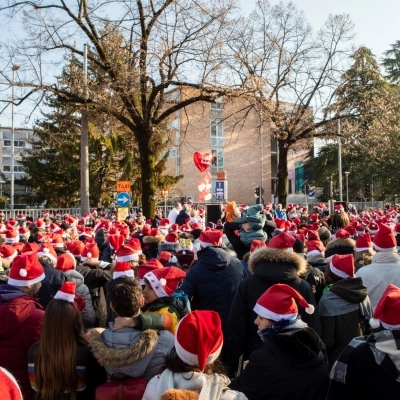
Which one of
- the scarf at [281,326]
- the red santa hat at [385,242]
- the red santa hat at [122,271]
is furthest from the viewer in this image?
the red santa hat at [385,242]

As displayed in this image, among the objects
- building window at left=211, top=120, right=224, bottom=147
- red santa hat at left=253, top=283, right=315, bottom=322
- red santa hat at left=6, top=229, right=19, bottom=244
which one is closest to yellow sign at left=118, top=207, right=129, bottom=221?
red santa hat at left=6, top=229, right=19, bottom=244

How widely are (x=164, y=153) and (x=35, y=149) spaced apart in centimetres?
1009

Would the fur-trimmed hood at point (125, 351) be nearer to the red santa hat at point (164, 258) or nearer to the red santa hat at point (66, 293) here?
the red santa hat at point (66, 293)

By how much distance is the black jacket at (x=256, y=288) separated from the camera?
14.6 ft

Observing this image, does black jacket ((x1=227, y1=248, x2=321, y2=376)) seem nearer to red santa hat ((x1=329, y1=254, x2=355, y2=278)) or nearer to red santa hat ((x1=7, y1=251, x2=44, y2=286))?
red santa hat ((x1=329, y1=254, x2=355, y2=278))

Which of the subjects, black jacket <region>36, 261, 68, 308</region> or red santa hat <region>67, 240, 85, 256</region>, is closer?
black jacket <region>36, 261, 68, 308</region>

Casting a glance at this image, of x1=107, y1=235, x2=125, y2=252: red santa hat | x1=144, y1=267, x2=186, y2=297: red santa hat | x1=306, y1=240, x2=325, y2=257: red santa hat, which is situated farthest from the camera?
x1=107, y1=235, x2=125, y2=252: red santa hat

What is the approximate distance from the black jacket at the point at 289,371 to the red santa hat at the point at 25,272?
2246 mm

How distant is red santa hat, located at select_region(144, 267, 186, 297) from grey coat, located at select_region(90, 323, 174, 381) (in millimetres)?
779

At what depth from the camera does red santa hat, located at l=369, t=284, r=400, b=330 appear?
9.51ft

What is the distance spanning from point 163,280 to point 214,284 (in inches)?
49.0

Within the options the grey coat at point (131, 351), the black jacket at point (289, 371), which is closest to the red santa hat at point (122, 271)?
the grey coat at point (131, 351)

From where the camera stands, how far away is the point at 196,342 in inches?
107

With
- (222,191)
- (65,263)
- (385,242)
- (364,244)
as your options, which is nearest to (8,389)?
(65,263)
